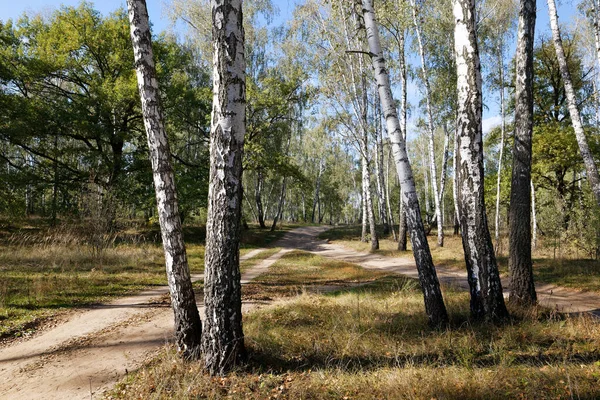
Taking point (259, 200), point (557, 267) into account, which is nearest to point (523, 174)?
point (557, 267)

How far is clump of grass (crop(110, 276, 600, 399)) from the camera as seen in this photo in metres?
3.57

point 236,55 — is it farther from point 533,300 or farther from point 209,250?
point 533,300

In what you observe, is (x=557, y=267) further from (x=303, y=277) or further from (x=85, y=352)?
(x=85, y=352)

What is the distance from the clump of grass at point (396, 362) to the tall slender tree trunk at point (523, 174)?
2.13ft

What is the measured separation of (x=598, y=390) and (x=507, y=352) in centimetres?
112

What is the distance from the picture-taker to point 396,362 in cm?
434

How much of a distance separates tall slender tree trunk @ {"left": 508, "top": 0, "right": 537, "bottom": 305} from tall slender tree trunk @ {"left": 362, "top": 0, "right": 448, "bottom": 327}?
1.69 m

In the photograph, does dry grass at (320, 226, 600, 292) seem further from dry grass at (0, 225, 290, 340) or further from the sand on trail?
dry grass at (0, 225, 290, 340)

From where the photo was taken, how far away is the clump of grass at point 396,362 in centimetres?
357

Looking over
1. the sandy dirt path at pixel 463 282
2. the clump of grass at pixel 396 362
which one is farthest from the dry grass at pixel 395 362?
the sandy dirt path at pixel 463 282

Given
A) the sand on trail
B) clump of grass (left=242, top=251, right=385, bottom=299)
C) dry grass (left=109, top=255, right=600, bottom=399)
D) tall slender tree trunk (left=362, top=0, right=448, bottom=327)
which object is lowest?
clump of grass (left=242, top=251, right=385, bottom=299)

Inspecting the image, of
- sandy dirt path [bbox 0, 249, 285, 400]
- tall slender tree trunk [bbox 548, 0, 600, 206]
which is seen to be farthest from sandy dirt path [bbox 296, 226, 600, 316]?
sandy dirt path [bbox 0, 249, 285, 400]

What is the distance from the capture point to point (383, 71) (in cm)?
611

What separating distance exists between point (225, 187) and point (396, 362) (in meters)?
2.97
